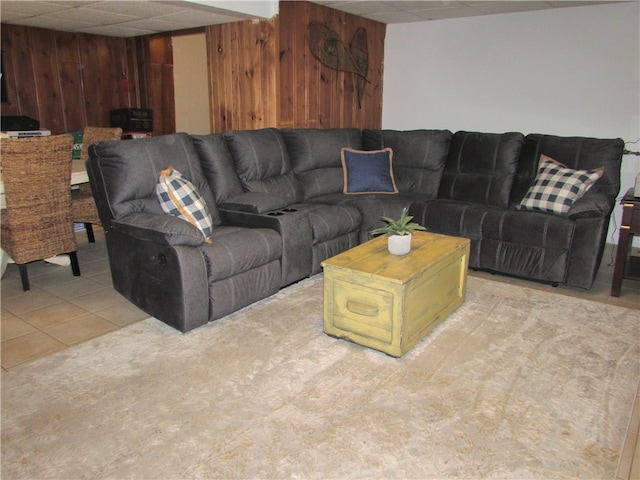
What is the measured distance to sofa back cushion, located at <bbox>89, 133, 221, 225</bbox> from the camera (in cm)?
299

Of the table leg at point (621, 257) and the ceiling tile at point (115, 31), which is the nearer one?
the table leg at point (621, 257)

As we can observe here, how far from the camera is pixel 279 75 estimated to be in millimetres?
4621

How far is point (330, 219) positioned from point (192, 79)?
13.2ft

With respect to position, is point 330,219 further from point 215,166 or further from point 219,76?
point 219,76

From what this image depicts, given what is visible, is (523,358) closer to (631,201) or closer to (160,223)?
(631,201)

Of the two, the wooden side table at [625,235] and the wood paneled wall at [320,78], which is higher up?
the wood paneled wall at [320,78]

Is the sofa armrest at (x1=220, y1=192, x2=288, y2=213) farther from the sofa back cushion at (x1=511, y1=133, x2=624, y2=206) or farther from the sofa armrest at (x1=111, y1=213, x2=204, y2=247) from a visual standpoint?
the sofa back cushion at (x1=511, y1=133, x2=624, y2=206)

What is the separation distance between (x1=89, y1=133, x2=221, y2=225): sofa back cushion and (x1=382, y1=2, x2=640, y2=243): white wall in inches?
129

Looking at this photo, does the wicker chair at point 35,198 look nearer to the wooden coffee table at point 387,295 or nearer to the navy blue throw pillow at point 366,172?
the wooden coffee table at point 387,295

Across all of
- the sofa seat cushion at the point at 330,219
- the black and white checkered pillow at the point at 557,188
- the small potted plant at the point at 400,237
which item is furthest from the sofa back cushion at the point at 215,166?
the black and white checkered pillow at the point at 557,188

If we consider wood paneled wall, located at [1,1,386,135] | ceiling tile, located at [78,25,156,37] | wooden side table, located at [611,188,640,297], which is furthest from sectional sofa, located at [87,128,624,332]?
ceiling tile, located at [78,25,156,37]

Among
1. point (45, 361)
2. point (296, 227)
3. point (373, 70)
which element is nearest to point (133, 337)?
point (45, 361)

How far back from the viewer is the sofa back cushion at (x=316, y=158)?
4312mm

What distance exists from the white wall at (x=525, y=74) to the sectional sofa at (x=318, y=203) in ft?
2.94
